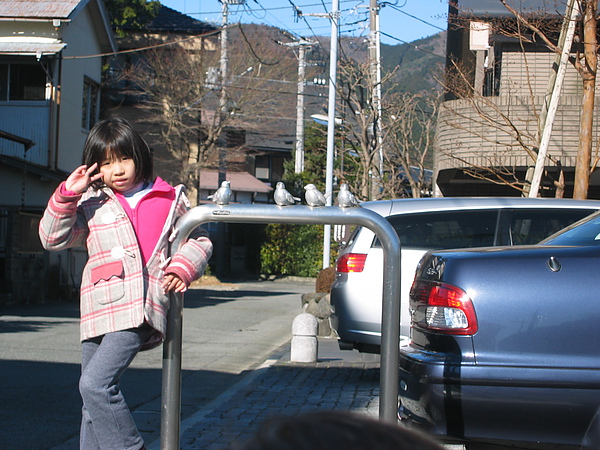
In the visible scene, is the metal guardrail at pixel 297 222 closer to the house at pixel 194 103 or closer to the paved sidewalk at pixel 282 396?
the paved sidewalk at pixel 282 396

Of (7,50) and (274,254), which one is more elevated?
(7,50)

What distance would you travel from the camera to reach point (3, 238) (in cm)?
1847

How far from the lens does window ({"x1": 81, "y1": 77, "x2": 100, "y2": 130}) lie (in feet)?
73.7

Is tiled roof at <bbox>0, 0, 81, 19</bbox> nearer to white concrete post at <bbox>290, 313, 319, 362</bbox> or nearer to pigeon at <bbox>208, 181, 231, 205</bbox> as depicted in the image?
white concrete post at <bbox>290, 313, 319, 362</bbox>

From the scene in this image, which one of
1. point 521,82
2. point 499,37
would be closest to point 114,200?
point 499,37

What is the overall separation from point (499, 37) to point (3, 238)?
1254 centimetres

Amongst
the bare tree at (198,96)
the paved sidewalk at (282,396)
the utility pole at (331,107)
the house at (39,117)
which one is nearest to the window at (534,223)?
the paved sidewalk at (282,396)

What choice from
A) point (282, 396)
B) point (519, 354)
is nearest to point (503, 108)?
point (282, 396)

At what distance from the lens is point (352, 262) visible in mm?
7602

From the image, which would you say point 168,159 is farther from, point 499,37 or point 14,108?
point 499,37

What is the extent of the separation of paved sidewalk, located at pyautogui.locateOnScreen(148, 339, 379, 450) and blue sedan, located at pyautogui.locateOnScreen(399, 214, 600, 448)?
1153mm

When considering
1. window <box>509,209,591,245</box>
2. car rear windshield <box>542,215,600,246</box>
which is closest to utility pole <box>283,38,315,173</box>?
window <box>509,209,591,245</box>

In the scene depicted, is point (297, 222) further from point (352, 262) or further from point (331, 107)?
point (331, 107)

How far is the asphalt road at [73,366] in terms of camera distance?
220 inches
